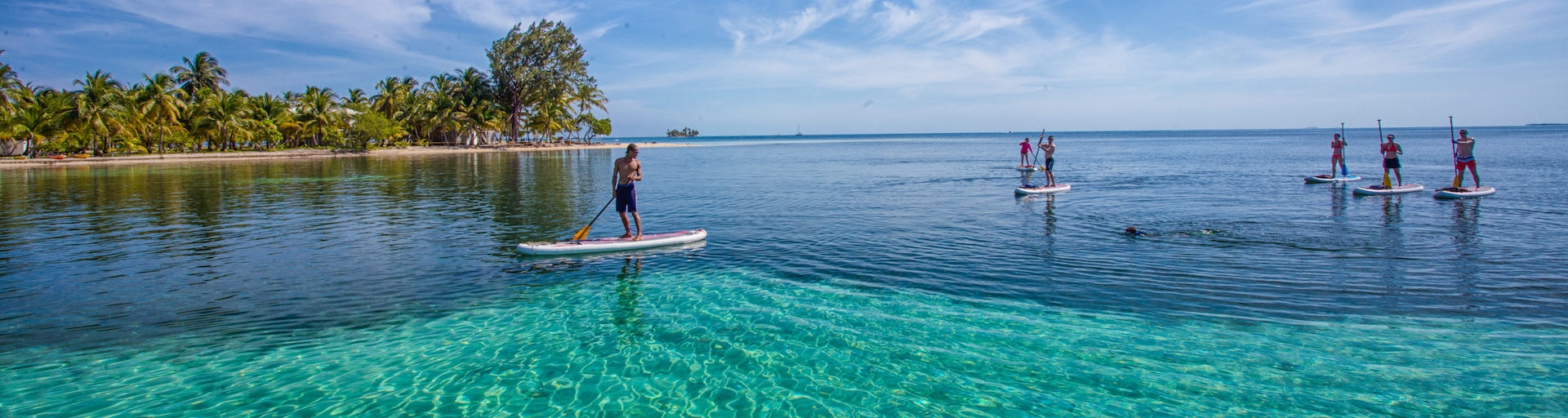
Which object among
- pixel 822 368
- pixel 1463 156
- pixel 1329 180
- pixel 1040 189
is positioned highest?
pixel 1463 156

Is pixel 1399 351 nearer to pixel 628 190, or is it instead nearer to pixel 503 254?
pixel 628 190

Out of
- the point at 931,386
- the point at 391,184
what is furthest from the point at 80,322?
the point at 391,184

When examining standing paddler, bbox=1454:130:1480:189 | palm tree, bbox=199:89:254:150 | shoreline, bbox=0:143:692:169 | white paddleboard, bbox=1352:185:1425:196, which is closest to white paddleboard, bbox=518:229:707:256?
white paddleboard, bbox=1352:185:1425:196

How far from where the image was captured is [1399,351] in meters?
7.18

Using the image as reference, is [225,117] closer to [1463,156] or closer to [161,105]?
[161,105]

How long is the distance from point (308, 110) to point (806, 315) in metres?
74.3

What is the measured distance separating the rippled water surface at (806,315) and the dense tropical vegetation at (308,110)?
134 feet

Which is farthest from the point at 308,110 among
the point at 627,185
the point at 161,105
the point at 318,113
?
the point at 627,185

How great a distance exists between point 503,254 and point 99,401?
708 cm

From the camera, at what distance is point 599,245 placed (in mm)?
13297

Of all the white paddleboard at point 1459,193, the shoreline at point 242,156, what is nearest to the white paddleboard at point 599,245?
the white paddleboard at point 1459,193

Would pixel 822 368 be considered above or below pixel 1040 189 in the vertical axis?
below

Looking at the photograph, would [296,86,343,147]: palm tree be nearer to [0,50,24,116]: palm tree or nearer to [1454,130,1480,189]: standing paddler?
[0,50,24,116]: palm tree

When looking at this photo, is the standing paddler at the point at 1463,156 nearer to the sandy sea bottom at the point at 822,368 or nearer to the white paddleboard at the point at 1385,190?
the white paddleboard at the point at 1385,190
